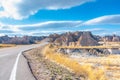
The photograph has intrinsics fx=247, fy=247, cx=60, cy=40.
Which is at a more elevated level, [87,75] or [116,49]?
[87,75]

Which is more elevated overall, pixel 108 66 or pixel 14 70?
pixel 14 70

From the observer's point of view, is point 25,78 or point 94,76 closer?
point 25,78

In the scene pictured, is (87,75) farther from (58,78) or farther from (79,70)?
(58,78)

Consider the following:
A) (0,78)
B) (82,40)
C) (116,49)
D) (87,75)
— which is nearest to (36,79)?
(0,78)

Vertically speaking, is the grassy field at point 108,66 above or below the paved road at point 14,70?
below

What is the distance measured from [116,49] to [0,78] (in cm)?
10106

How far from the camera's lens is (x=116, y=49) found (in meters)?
108

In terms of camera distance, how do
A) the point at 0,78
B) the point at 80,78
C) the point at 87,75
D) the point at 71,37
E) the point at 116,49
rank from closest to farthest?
1. the point at 0,78
2. the point at 80,78
3. the point at 87,75
4. the point at 116,49
5. the point at 71,37

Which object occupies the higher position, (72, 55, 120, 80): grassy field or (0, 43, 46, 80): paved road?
(0, 43, 46, 80): paved road

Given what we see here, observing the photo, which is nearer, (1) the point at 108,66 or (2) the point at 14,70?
(2) the point at 14,70

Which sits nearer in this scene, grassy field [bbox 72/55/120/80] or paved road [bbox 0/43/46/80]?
paved road [bbox 0/43/46/80]

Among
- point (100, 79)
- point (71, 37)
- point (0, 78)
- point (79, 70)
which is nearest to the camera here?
point (0, 78)

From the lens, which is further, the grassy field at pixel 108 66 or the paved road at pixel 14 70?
the grassy field at pixel 108 66

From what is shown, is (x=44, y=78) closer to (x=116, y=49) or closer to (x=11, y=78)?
(x=11, y=78)
